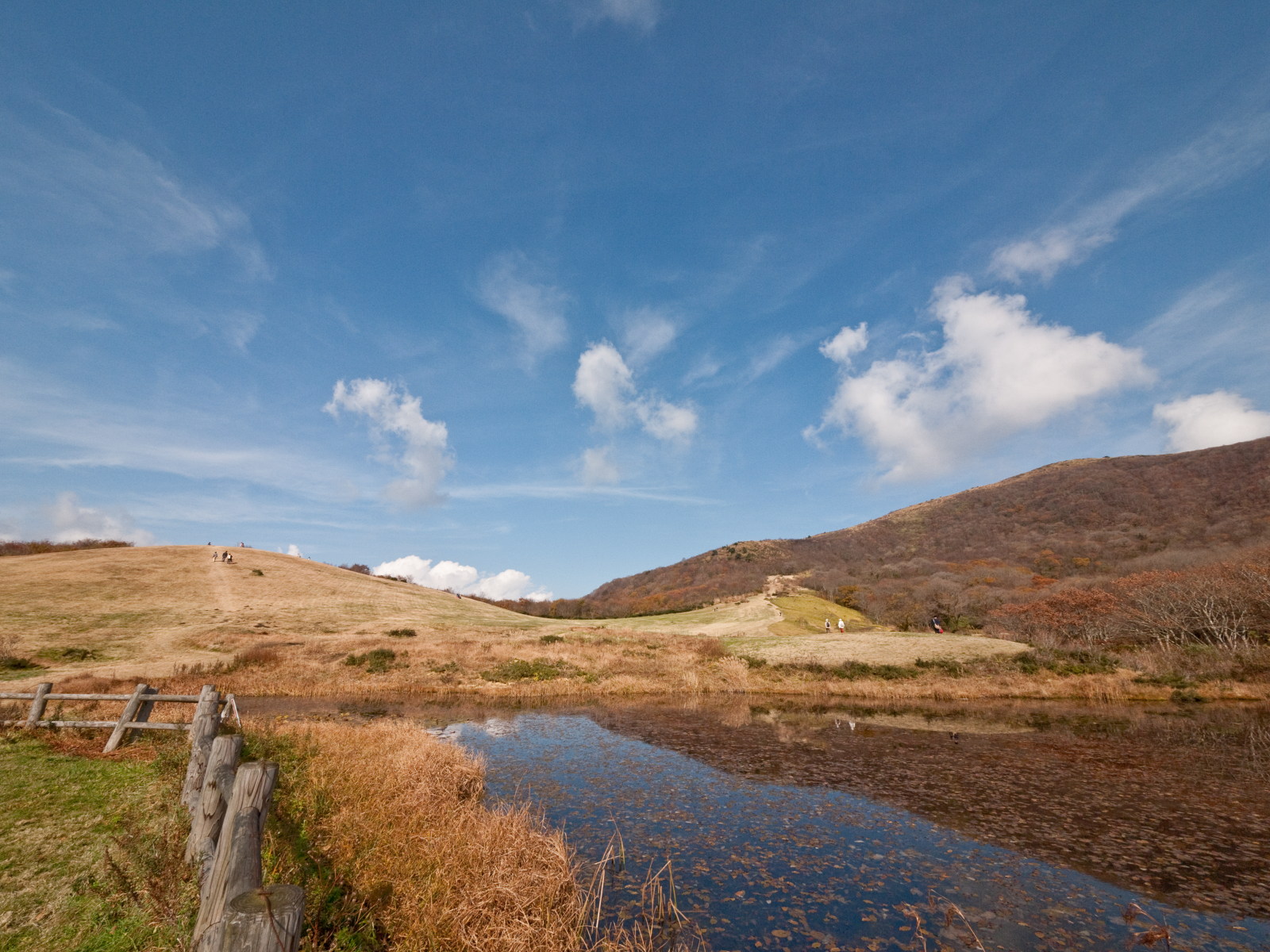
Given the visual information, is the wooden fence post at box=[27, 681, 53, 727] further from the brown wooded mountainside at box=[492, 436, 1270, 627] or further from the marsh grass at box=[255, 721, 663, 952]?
the brown wooded mountainside at box=[492, 436, 1270, 627]


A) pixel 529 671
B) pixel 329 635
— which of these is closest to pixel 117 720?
pixel 529 671

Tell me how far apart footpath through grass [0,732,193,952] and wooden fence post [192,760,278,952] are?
3.26m

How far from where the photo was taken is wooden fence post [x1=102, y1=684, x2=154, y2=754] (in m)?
15.2

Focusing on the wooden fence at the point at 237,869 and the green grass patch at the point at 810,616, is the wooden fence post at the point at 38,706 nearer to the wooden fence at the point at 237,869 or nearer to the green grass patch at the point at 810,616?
the wooden fence at the point at 237,869

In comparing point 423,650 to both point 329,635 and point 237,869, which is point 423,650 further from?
point 237,869

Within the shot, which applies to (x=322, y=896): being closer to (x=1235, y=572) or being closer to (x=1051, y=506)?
(x=1235, y=572)

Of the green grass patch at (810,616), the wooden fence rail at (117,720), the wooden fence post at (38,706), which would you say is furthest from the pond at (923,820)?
the green grass patch at (810,616)

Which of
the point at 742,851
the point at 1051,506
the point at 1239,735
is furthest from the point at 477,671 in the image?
the point at 1051,506

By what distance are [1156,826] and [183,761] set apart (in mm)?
26470

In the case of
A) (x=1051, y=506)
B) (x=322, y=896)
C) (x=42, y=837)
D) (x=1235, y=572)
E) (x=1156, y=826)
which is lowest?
(x=1156, y=826)

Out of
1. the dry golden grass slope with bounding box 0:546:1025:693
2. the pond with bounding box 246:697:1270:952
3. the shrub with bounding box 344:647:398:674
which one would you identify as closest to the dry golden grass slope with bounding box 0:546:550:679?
the dry golden grass slope with bounding box 0:546:1025:693

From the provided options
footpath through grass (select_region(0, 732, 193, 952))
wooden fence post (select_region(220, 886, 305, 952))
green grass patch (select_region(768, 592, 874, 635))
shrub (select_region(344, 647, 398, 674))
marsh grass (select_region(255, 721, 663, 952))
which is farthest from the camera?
green grass patch (select_region(768, 592, 874, 635))

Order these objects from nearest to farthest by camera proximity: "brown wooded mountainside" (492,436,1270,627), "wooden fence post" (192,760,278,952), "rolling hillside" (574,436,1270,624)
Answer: "wooden fence post" (192,760,278,952) → "brown wooded mountainside" (492,436,1270,627) → "rolling hillside" (574,436,1270,624)

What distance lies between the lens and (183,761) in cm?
1393
